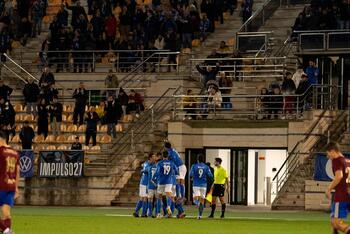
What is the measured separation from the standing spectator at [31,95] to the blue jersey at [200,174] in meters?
15.9

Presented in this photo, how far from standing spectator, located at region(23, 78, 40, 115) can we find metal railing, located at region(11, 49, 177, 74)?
3746 mm

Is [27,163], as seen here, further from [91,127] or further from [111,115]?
[111,115]

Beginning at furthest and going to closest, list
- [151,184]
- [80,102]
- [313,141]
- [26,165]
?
[80,102]
[26,165]
[313,141]
[151,184]

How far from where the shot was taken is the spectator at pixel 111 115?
53.2 m

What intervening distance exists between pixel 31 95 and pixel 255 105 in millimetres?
10287

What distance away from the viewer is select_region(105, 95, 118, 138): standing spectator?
53.2 meters

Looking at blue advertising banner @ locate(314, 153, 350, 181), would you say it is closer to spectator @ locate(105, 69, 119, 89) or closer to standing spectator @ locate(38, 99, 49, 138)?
spectator @ locate(105, 69, 119, 89)

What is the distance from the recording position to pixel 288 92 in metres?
50.9

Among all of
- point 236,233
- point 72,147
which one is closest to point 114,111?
point 72,147

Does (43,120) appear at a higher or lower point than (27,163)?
higher

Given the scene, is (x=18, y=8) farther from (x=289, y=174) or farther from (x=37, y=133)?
(x=289, y=174)

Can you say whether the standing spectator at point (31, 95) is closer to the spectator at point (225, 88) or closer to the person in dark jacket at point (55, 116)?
the person in dark jacket at point (55, 116)

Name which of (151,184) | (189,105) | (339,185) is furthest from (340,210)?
(189,105)

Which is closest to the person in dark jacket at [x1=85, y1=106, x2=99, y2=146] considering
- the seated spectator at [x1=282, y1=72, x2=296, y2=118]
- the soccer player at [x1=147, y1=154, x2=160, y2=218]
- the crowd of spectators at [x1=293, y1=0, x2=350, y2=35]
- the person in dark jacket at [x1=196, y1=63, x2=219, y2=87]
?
the person in dark jacket at [x1=196, y1=63, x2=219, y2=87]
